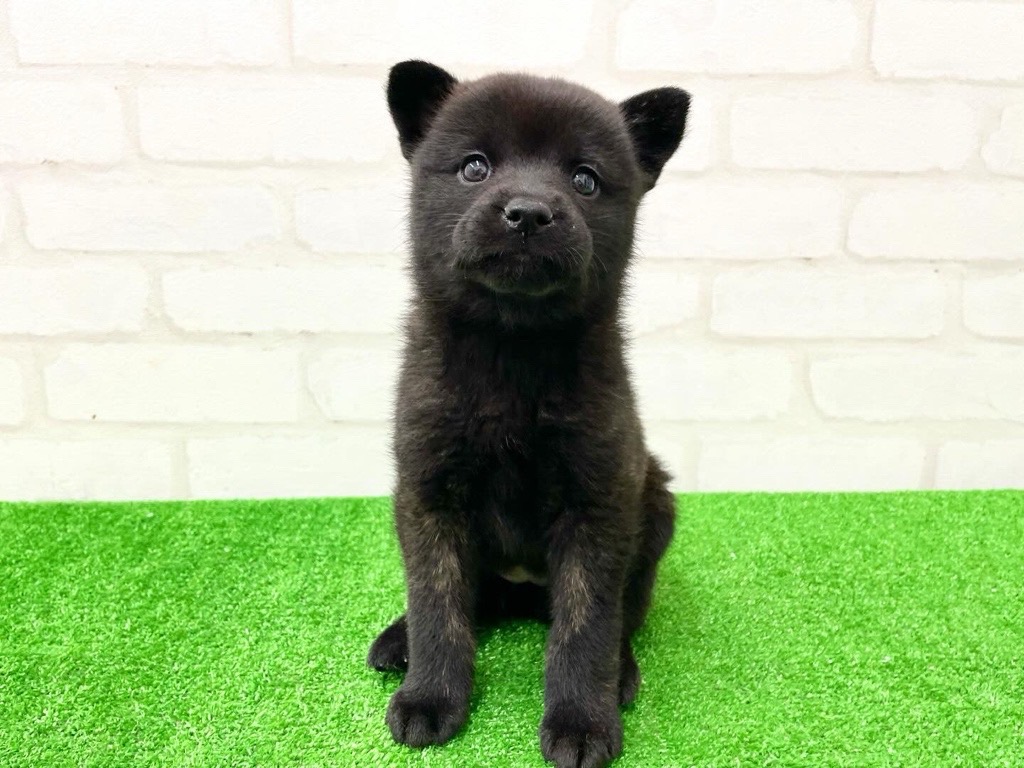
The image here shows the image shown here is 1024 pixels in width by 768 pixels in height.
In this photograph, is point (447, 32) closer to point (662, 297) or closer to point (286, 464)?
point (662, 297)

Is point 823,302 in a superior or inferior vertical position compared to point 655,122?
inferior

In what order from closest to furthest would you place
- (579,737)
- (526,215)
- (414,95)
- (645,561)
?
(526,215) < (579,737) < (414,95) < (645,561)

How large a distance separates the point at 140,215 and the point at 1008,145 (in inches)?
82.0

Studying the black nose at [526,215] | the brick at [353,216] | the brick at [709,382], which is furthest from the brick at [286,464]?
the black nose at [526,215]

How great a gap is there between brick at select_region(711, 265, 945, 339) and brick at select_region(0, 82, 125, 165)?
149 cm

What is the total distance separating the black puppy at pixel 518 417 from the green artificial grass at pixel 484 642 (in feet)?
0.32

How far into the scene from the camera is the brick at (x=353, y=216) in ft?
6.96

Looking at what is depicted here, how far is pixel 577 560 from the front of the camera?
4.30ft

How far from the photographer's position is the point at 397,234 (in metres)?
2.18

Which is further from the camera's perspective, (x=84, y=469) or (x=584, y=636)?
(x=84, y=469)

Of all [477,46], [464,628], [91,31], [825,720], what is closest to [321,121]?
[477,46]

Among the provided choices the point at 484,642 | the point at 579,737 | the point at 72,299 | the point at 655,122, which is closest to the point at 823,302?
the point at 655,122

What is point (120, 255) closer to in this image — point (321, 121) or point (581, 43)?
point (321, 121)

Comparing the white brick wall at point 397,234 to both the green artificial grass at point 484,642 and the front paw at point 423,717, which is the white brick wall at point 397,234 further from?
the front paw at point 423,717
